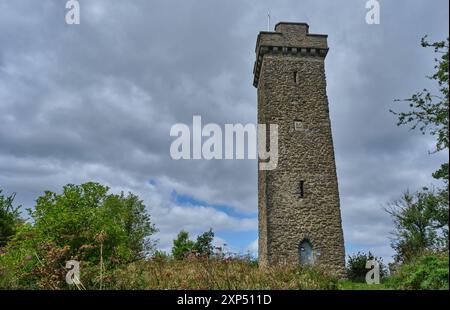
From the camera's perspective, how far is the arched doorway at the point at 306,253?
17.7 metres

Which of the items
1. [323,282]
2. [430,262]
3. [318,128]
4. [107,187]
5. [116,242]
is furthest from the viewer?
[318,128]

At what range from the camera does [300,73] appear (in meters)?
20.0

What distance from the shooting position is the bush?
23.7 feet

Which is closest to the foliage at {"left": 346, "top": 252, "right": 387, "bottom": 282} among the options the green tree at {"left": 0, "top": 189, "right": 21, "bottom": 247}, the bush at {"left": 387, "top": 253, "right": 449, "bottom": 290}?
the bush at {"left": 387, "top": 253, "right": 449, "bottom": 290}

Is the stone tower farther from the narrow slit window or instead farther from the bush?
the bush

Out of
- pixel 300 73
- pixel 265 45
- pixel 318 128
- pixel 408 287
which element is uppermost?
pixel 265 45

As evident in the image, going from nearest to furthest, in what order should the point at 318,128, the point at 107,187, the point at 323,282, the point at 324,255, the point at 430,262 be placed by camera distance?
1. the point at 430,262
2. the point at 323,282
3. the point at 107,187
4. the point at 324,255
5. the point at 318,128

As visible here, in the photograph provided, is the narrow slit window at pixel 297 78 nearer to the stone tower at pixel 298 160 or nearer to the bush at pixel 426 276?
the stone tower at pixel 298 160

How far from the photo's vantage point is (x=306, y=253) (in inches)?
699

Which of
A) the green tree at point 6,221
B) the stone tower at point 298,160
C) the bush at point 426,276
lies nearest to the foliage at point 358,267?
the stone tower at point 298,160

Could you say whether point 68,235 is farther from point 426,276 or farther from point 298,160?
point 298,160
